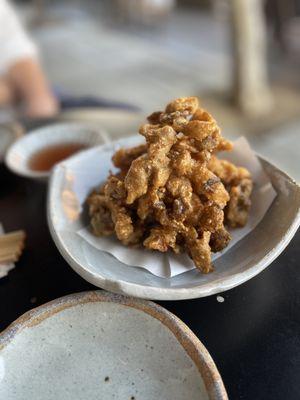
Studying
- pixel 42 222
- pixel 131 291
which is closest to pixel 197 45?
pixel 42 222

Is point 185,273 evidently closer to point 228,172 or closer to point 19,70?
point 228,172

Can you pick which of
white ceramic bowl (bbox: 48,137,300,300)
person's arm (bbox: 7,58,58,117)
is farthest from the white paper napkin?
person's arm (bbox: 7,58,58,117)

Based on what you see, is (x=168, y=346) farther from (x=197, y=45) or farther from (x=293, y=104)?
(x=197, y=45)

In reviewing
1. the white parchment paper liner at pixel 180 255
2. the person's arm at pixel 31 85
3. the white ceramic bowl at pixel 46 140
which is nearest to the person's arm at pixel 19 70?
the person's arm at pixel 31 85

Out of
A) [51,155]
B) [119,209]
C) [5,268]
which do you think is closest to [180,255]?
[119,209]

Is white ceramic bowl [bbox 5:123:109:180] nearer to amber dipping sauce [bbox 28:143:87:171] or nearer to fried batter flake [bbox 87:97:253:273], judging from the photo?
amber dipping sauce [bbox 28:143:87:171]

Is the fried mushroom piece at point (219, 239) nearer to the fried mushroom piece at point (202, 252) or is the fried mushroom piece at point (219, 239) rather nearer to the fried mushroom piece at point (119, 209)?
the fried mushroom piece at point (202, 252)
